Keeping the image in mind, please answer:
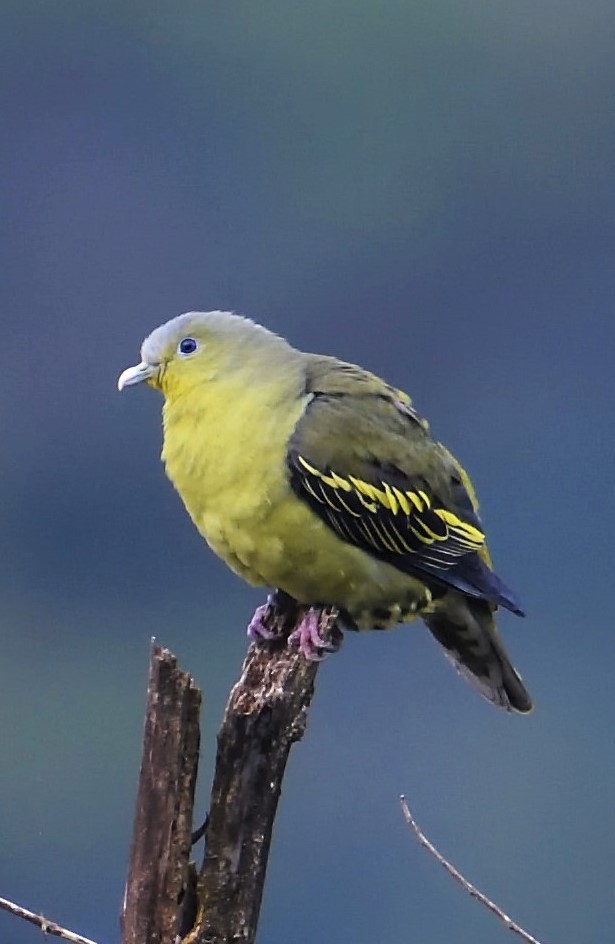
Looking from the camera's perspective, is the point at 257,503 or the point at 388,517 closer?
the point at 257,503

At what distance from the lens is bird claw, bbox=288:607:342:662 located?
1558 millimetres

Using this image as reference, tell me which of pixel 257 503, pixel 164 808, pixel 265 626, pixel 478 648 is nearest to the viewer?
pixel 164 808

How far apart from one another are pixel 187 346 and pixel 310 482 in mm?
268

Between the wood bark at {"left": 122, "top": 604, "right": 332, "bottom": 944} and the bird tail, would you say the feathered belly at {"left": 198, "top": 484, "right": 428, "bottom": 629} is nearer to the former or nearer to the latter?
the bird tail

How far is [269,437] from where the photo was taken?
1633 mm

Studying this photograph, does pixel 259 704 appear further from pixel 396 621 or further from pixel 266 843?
pixel 396 621

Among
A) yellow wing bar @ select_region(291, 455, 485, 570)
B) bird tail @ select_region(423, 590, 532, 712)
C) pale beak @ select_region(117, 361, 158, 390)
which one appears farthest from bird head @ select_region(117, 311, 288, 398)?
bird tail @ select_region(423, 590, 532, 712)

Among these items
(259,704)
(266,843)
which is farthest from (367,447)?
(266,843)

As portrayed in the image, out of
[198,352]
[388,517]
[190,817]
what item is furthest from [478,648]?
[190,817]

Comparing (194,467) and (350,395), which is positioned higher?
(350,395)

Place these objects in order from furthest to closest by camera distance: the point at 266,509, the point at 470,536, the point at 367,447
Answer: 1. the point at 470,536
2. the point at 367,447
3. the point at 266,509

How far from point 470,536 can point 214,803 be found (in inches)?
25.2

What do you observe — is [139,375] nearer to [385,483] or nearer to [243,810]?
[385,483]

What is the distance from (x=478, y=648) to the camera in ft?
6.30
